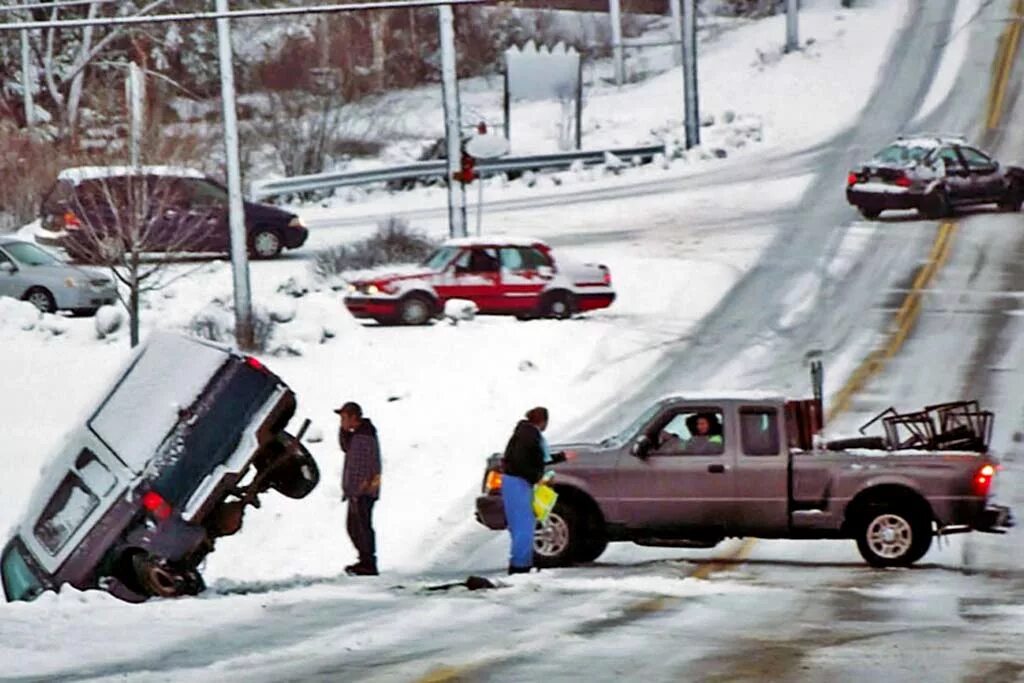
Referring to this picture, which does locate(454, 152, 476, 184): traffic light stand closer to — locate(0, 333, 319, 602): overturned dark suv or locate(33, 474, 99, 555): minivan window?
locate(0, 333, 319, 602): overturned dark suv

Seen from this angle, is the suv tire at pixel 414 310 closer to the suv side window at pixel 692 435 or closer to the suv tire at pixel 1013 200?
the suv side window at pixel 692 435

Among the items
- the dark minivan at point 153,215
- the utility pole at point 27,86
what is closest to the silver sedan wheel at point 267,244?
the dark minivan at point 153,215

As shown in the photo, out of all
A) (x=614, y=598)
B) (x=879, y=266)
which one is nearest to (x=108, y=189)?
(x=879, y=266)

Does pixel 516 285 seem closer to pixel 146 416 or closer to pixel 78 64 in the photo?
pixel 146 416

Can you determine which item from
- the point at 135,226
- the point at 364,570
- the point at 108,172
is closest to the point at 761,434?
the point at 364,570

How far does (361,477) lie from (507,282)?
605 inches

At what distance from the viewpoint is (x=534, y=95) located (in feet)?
205

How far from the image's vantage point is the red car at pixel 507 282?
110 feet

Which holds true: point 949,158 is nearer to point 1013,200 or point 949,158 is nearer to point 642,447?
point 1013,200

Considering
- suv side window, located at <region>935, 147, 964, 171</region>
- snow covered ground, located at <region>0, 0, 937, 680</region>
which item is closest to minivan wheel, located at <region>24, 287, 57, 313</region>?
snow covered ground, located at <region>0, 0, 937, 680</region>

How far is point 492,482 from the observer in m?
19.5

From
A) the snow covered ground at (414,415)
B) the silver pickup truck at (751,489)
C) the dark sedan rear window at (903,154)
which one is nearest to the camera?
the snow covered ground at (414,415)

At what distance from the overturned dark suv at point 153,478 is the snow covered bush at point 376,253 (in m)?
20.4

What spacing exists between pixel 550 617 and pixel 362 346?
707 inches
